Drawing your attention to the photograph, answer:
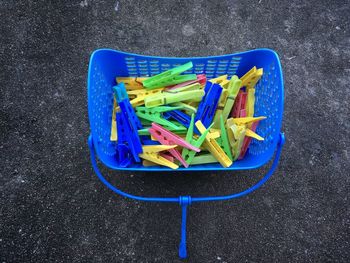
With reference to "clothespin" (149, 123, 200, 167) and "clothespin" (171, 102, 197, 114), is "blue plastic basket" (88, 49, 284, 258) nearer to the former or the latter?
"clothespin" (149, 123, 200, 167)

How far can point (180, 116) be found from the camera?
1.42 meters

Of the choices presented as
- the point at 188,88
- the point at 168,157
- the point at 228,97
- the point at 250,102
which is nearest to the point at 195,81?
the point at 188,88

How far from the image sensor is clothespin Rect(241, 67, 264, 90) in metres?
1.38

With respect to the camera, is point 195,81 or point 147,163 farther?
point 195,81

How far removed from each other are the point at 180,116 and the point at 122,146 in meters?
0.31

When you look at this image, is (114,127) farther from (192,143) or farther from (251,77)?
(251,77)

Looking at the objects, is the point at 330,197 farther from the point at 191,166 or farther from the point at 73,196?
the point at 73,196

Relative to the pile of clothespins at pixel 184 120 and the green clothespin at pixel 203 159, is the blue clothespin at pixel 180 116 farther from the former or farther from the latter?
the green clothespin at pixel 203 159

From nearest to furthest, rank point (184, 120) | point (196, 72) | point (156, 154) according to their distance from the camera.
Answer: point (156, 154) < point (184, 120) < point (196, 72)

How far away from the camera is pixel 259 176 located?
5.11 feet

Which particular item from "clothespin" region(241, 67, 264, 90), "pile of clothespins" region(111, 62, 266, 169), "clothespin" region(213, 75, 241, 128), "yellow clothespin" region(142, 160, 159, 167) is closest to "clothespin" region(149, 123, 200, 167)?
"pile of clothespins" region(111, 62, 266, 169)

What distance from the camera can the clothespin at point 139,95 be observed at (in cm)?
143

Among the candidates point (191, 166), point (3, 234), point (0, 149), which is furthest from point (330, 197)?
point (0, 149)

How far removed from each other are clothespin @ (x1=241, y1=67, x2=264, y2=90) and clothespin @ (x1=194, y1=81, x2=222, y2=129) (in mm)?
169
